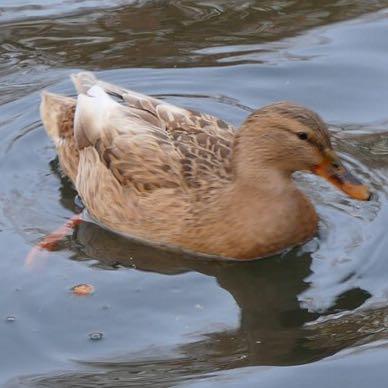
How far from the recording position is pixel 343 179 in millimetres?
6762

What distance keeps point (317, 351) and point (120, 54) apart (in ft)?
12.9

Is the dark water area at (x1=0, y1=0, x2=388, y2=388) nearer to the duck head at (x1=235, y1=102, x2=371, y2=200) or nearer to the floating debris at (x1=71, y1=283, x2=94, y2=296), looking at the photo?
the floating debris at (x1=71, y1=283, x2=94, y2=296)

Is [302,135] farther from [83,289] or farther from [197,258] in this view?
[83,289]

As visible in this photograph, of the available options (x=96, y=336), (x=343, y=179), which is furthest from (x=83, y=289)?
(x=343, y=179)

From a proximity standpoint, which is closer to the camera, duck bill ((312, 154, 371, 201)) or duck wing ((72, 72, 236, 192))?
duck bill ((312, 154, 371, 201))

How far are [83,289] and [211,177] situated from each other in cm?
97

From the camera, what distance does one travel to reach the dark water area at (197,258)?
590 cm

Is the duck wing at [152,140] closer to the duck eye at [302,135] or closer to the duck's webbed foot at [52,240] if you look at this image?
the duck's webbed foot at [52,240]

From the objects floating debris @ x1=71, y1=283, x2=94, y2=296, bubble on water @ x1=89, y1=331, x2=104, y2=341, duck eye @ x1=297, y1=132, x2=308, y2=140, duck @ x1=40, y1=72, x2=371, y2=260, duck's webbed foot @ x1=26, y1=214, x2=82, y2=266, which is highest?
duck eye @ x1=297, y1=132, x2=308, y2=140

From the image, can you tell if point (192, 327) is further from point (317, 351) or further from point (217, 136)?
point (217, 136)

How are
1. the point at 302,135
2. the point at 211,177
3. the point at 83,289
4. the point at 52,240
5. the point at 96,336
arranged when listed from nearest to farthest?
the point at 96,336 → the point at 83,289 → the point at 302,135 → the point at 211,177 → the point at 52,240

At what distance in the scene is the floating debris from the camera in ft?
21.3

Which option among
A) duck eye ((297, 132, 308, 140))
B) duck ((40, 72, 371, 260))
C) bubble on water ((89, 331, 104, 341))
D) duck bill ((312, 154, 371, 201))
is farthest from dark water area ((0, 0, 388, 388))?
duck eye ((297, 132, 308, 140))

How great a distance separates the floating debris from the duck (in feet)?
2.14
